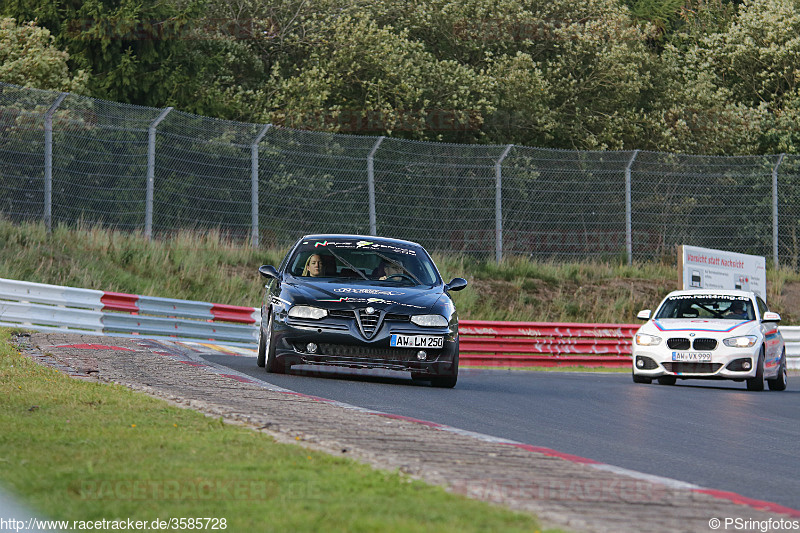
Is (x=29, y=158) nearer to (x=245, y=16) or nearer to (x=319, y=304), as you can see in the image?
(x=319, y=304)

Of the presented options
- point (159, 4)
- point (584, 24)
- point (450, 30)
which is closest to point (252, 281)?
point (159, 4)

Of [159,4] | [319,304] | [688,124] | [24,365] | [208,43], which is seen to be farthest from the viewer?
[688,124]

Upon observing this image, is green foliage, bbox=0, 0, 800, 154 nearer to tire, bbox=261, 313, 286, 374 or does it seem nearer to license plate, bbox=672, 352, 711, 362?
tire, bbox=261, 313, 286, 374

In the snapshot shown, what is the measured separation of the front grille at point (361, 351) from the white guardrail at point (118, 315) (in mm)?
6142

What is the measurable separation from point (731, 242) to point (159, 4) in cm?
1552

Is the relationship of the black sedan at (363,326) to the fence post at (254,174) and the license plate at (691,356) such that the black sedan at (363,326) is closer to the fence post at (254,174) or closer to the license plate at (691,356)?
the license plate at (691,356)

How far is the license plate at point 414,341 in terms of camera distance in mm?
12422

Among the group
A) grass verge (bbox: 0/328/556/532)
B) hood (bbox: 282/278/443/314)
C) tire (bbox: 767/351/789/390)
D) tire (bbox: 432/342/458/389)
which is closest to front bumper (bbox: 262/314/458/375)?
hood (bbox: 282/278/443/314)

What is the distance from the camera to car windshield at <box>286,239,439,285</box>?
44.9ft

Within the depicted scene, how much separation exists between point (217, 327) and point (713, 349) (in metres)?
8.21

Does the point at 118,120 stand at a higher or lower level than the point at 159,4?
lower

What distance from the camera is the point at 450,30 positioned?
4109 cm

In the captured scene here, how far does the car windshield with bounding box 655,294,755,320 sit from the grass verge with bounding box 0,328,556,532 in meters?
11.3

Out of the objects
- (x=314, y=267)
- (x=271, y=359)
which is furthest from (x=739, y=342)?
(x=271, y=359)
